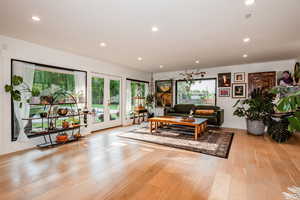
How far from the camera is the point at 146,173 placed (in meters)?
2.36

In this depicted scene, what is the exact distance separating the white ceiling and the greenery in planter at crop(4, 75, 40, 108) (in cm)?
97

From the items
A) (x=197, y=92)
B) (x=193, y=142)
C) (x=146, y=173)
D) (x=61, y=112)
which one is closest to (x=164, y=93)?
(x=197, y=92)

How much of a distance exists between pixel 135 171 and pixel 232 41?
11.5ft

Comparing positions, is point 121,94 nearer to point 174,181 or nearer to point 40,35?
point 40,35

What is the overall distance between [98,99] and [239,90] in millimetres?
5523

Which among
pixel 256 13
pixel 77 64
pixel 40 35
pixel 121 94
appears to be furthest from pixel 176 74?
pixel 40 35

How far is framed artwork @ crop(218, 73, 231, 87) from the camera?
598 centimetres

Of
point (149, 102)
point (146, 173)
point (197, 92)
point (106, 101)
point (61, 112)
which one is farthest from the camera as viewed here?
point (149, 102)

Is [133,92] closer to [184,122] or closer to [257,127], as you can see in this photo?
[184,122]

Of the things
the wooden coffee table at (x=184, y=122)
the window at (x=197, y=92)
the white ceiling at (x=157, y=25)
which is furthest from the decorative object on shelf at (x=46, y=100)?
the window at (x=197, y=92)

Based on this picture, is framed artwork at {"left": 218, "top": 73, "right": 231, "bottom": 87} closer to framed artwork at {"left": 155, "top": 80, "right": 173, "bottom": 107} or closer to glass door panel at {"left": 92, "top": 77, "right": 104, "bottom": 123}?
framed artwork at {"left": 155, "top": 80, "right": 173, "bottom": 107}

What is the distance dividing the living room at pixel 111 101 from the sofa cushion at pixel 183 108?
1.01 metres

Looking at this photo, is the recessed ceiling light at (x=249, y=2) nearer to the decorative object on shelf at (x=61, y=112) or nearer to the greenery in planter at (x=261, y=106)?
the greenery in planter at (x=261, y=106)

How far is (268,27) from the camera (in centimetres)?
268
